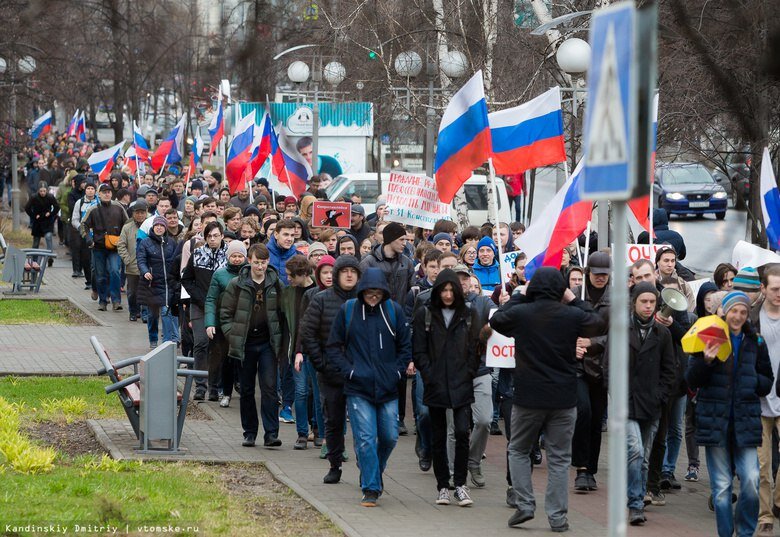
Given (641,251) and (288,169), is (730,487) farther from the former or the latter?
(288,169)

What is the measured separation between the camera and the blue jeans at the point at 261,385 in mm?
10992

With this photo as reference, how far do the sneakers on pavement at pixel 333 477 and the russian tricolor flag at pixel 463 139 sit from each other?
2.88m

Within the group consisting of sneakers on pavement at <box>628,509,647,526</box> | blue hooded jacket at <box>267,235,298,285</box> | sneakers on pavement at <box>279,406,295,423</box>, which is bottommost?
sneakers on pavement at <box>628,509,647,526</box>

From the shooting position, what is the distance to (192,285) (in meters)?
13.8

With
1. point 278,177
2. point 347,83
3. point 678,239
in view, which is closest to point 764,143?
point 678,239

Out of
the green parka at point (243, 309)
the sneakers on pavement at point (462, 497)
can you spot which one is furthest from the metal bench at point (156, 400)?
the sneakers on pavement at point (462, 497)

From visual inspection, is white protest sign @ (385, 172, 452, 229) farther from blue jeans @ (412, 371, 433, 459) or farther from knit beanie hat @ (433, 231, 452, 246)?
blue jeans @ (412, 371, 433, 459)

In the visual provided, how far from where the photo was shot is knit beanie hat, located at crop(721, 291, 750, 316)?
8102 millimetres

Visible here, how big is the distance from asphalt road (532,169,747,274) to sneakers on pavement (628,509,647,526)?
17.0m

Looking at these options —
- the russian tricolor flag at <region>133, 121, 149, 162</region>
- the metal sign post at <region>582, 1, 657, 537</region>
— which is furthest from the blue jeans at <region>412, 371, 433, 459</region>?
the russian tricolor flag at <region>133, 121, 149, 162</region>

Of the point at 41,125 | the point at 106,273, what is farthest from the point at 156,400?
the point at 41,125

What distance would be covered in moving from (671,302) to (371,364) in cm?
219

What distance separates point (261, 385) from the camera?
36.2 feet

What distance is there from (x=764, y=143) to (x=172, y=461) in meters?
5.44
